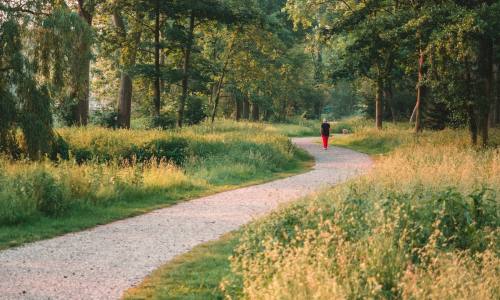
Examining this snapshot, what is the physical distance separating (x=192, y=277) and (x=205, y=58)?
26.6 m

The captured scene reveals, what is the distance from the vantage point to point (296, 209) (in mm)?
8883

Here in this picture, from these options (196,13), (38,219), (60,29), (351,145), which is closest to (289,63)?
(351,145)

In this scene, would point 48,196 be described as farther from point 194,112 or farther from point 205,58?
point 194,112

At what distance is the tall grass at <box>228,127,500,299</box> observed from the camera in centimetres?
517

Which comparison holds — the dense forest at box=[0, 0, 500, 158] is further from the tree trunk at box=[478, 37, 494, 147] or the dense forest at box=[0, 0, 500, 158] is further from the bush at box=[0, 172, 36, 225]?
the bush at box=[0, 172, 36, 225]

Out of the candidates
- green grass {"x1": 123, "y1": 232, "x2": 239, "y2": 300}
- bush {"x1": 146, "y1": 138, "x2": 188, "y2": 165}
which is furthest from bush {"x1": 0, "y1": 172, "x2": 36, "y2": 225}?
bush {"x1": 146, "y1": 138, "x2": 188, "y2": 165}

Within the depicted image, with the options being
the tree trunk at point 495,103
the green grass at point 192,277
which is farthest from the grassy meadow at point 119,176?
the tree trunk at point 495,103

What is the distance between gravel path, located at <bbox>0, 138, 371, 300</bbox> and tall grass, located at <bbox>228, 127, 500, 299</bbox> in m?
1.38

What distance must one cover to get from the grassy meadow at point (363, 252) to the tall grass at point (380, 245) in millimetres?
15

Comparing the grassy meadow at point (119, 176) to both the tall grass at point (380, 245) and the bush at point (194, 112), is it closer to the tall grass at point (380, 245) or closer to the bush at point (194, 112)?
the tall grass at point (380, 245)

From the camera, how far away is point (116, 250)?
8.53 m

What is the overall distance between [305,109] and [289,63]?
83.9 ft

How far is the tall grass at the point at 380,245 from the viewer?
517cm

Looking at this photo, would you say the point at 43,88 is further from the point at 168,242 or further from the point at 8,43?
the point at 168,242
